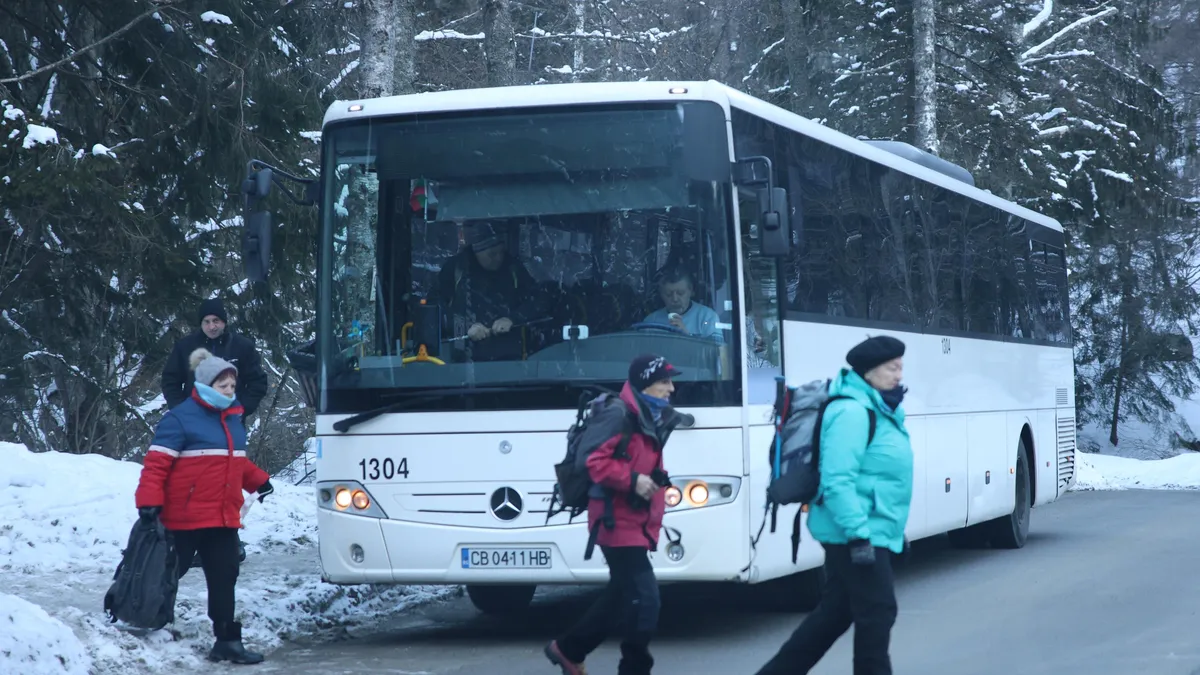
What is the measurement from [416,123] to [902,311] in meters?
4.75

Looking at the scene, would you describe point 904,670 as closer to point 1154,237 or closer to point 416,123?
point 416,123

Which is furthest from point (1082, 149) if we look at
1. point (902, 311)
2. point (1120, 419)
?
point (902, 311)

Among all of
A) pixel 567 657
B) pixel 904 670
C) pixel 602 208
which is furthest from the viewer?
pixel 602 208

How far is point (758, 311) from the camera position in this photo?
9.42 m

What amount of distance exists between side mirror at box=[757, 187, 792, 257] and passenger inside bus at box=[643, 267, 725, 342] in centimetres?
48

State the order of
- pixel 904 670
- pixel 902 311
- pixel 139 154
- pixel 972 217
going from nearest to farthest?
pixel 904 670, pixel 902 311, pixel 972 217, pixel 139 154

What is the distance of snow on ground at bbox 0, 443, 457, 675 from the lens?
862 cm

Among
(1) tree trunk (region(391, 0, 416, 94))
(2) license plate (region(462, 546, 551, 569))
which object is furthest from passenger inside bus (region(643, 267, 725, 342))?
(1) tree trunk (region(391, 0, 416, 94))

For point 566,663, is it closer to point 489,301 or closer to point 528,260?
point 489,301

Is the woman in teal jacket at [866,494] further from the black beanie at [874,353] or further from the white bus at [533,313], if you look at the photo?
the white bus at [533,313]

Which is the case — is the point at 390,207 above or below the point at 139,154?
below

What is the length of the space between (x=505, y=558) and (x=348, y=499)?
41.8 inches

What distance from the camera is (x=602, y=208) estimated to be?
919 cm

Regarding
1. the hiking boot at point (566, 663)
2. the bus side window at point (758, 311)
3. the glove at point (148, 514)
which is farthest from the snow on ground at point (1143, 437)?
the glove at point (148, 514)
